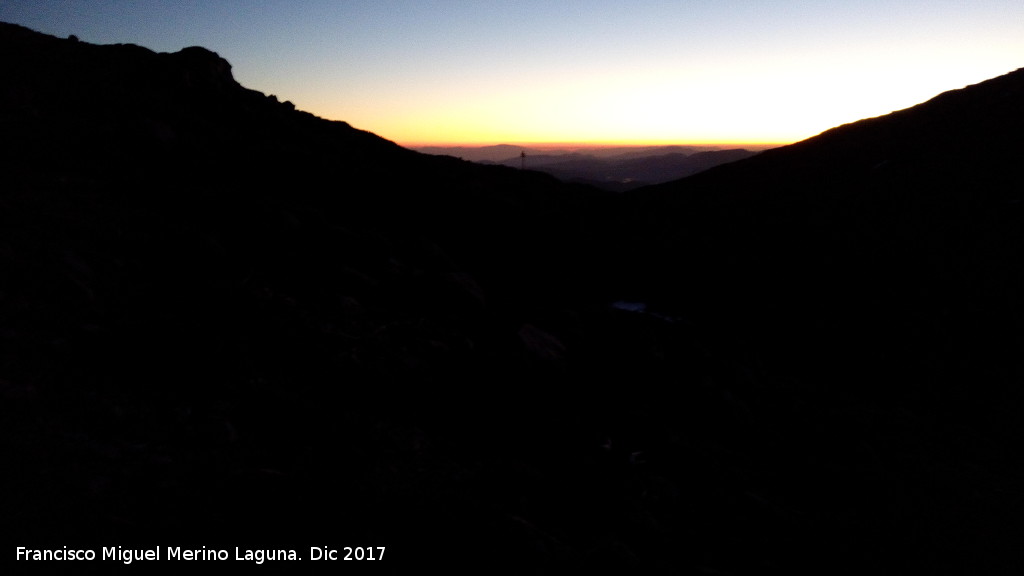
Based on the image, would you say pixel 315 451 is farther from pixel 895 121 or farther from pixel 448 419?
pixel 895 121

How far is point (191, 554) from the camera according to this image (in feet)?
24.2

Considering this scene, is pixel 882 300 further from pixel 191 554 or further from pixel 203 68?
pixel 203 68

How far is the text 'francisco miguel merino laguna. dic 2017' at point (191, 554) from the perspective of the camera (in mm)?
6840

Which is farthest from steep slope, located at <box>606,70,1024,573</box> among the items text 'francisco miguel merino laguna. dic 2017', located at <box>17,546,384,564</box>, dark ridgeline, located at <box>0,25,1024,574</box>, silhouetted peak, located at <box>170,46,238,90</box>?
silhouetted peak, located at <box>170,46,238,90</box>

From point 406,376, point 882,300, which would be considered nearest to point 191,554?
point 406,376

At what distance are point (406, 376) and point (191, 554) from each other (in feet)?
18.0

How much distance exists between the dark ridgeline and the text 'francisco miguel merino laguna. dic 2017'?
14 cm

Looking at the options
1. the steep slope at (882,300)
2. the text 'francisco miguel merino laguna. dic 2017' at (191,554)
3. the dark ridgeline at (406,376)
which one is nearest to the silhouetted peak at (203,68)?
the dark ridgeline at (406,376)

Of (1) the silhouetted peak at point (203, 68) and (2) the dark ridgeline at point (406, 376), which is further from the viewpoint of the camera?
(1) the silhouetted peak at point (203, 68)

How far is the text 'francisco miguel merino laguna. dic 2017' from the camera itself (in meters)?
6.84

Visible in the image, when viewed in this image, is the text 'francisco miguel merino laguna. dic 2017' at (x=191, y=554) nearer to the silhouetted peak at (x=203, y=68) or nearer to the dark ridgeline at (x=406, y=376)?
the dark ridgeline at (x=406, y=376)

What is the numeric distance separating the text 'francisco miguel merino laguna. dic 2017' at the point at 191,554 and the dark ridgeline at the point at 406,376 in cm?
14

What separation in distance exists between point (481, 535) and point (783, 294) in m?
26.0

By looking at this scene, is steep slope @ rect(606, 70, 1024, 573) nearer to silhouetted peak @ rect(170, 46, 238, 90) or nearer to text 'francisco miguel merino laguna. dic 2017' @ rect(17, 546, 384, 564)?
text 'francisco miguel merino laguna. dic 2017' @ rect(17, 546, 384, 564)
